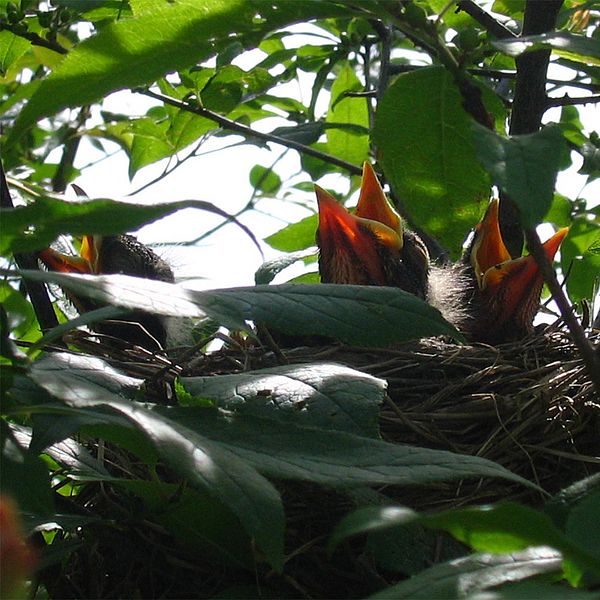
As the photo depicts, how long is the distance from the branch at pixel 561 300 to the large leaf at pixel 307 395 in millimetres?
199

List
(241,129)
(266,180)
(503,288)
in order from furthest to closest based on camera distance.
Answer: (266,180) → (503,288) → (241,129)

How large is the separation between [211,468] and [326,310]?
10.4 inches

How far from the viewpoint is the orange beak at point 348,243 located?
2002mm

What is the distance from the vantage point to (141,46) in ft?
3.13

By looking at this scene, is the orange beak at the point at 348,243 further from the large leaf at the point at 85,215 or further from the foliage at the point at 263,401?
the large leaf at the point at 85,215

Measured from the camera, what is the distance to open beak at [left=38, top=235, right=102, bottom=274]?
1.93m

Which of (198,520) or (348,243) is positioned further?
(348,243)

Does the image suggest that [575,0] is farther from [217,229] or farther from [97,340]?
[97,340]

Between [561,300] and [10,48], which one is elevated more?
[10,48]

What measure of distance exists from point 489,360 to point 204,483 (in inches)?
40.2

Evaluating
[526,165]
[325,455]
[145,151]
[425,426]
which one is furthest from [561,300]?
[145,151]

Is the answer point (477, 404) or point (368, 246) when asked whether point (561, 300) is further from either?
point (368, 246)

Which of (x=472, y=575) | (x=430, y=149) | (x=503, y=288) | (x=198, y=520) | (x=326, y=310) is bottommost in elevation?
(x=503, y=288)

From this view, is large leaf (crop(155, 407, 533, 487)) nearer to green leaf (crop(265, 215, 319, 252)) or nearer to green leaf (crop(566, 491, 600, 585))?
green leaf (crop(566, 491, 600, 585))
